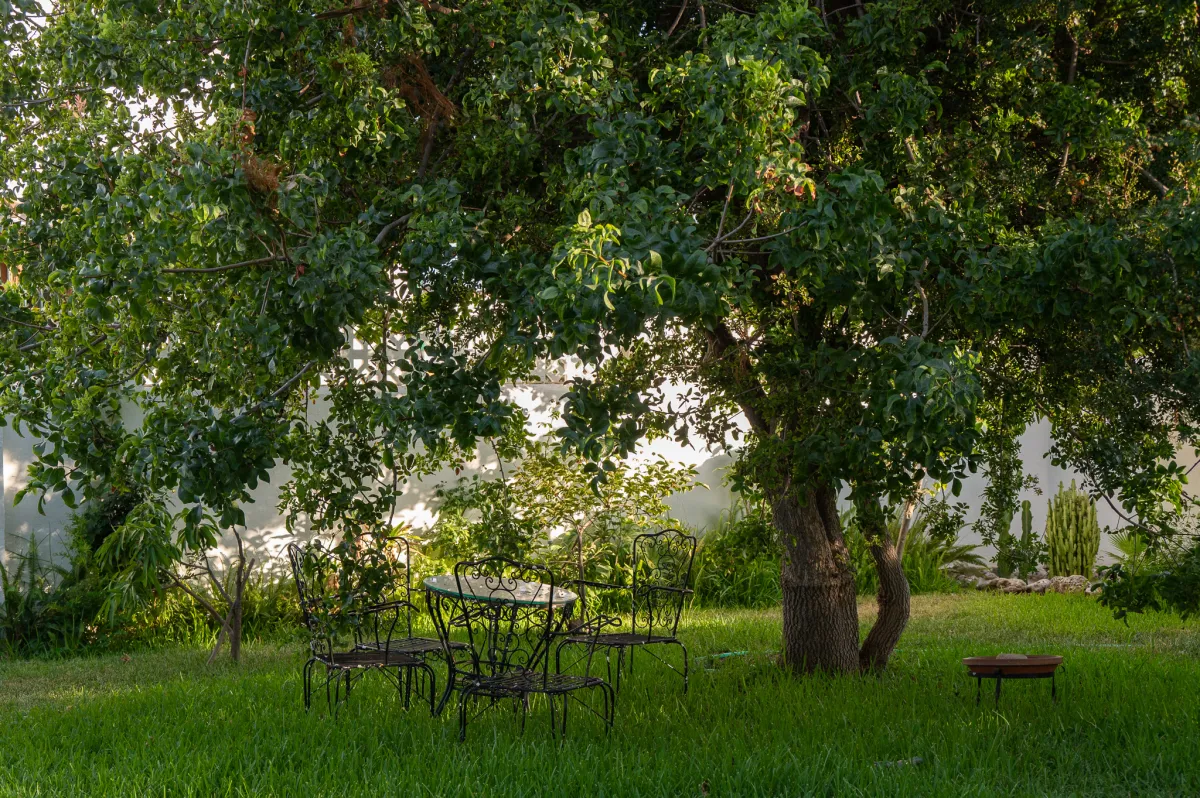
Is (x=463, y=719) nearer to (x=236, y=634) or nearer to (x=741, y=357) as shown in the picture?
(x=741, y=357)

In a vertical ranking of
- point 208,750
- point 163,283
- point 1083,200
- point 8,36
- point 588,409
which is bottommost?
point 208,750

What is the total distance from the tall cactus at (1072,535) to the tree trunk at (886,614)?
6611 mm

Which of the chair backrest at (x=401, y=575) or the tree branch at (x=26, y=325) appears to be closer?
the tree branch at (x=26, y=325)

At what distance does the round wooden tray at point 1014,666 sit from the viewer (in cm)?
548

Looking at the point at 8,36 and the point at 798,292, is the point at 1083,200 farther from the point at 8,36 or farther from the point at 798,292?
the point at 8,36

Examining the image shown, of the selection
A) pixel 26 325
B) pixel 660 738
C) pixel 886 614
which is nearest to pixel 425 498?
pixel 886 614

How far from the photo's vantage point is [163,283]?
404cm

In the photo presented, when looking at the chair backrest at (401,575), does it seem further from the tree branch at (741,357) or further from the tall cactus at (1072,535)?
the tall cactus at (1072,535)

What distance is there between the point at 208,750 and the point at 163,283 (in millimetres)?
2192

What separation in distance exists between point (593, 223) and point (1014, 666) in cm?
338

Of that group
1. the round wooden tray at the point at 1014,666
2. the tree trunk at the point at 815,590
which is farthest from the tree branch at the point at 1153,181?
the tree trunk at the point at 815,590

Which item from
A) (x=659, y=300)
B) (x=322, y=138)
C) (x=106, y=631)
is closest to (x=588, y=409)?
(x=659, y=300)

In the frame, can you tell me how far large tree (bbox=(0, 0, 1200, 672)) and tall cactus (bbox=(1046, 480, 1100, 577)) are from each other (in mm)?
7337

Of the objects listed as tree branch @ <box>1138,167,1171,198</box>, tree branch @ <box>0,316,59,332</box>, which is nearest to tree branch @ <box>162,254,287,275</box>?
tree branch @ <box>0,316,59,332</box>
